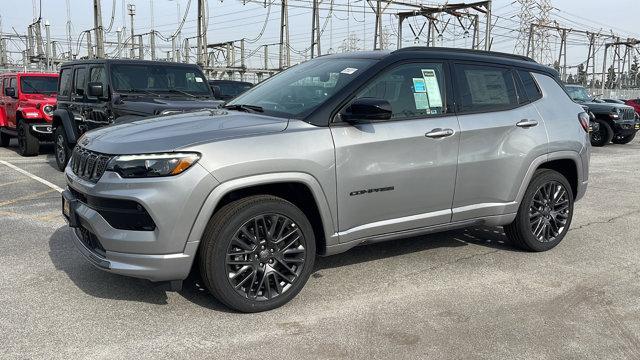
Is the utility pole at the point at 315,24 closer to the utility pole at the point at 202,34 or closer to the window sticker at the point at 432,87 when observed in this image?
the utility pole at the point at 202,34

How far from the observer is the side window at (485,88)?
15.1 ft

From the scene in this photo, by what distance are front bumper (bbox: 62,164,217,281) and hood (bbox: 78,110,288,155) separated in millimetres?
198

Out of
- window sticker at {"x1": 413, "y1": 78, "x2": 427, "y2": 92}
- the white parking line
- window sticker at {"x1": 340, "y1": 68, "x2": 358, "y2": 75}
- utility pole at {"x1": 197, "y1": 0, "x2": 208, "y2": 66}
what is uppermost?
utility pole at {"x1": 197, "y1": 0, "x2": 208, "y2": 66}

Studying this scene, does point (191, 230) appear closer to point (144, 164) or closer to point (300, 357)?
point (144, 164)

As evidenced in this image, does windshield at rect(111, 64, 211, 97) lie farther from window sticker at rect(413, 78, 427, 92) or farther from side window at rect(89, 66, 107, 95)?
window sticker at rect(413, 78, 427, 92)

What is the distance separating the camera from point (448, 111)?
445 cm

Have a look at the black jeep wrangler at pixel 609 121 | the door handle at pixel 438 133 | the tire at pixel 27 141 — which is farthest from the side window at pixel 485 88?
the black jeep wrangler at pixel 609 121

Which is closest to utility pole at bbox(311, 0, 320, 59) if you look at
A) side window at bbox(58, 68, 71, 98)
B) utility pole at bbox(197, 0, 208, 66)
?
utility pole at bbox(197, 0, 208, 66)

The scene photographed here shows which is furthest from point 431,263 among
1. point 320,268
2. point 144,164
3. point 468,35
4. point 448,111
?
point 468,35

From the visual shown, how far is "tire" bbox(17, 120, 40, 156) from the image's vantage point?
1144 cm

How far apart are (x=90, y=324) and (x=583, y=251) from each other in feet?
14.5

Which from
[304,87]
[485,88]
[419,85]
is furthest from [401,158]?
[485,88]

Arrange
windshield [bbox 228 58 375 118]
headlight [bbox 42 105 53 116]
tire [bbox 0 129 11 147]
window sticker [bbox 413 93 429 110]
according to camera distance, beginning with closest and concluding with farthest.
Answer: windshield [bbox 228 58 375 118] → window sticker [bbox 413 93 429 110] → headlight [bbox 42 105 53 116] → tire [bbox 0 129 11 147]

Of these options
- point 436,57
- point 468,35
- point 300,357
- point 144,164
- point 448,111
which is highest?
point 468,35
